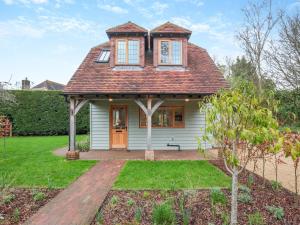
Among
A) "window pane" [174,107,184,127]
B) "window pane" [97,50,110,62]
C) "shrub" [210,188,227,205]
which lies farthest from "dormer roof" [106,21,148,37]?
"shrub" [210,188,227,205]

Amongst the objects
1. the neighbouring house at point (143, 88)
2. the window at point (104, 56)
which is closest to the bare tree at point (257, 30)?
the neighbouring house at point (143, 88)

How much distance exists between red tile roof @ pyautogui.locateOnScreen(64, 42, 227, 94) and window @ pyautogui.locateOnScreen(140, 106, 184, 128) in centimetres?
203

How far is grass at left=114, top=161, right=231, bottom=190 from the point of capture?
667 centimetres

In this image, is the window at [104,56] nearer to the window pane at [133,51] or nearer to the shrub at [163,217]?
the window pane at [133,51]

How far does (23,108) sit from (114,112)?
35.6 feet

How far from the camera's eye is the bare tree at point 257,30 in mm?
23141

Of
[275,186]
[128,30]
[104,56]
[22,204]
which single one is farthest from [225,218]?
[104,56]

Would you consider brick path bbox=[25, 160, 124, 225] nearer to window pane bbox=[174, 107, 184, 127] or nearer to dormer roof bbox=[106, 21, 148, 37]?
window pane bbox=[174, 107, 184, 127]

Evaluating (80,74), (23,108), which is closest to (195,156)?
(80,74)

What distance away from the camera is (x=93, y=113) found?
13.2 metres

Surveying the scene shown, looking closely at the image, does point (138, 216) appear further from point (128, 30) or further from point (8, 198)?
point (128, 30)

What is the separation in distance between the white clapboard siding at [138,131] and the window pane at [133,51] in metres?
2.21

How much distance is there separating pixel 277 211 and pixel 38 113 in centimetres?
1943

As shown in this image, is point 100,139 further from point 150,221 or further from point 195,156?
point 150,221
